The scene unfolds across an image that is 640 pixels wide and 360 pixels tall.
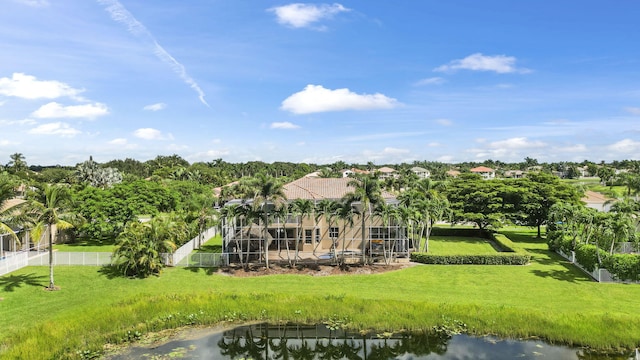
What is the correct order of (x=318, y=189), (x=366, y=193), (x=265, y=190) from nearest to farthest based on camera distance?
1. (x=265, y=190)
2. (x=366, y=193)
3. (x=318, y=189)

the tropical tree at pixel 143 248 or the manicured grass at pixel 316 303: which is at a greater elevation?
the tropical tree at pixel 143 248

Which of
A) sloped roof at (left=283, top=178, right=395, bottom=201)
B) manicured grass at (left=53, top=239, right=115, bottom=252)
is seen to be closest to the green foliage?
sloped roof at (left=283, top=178, right=395, bottom=201)

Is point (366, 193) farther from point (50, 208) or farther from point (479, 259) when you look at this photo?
point (50, 208)

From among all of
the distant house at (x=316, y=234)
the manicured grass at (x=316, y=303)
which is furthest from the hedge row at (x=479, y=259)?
the distant house at (x=316, y=234)

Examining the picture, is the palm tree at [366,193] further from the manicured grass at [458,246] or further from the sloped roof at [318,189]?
the manicured grass at [458,246]

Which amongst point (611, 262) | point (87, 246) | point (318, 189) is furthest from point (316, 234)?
point (87, 246)

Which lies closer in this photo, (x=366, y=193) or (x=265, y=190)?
(x=265, y=190)

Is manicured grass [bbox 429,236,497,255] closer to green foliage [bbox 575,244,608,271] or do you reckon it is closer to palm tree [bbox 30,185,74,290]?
green foliage [bbox 575,244,608,271]
